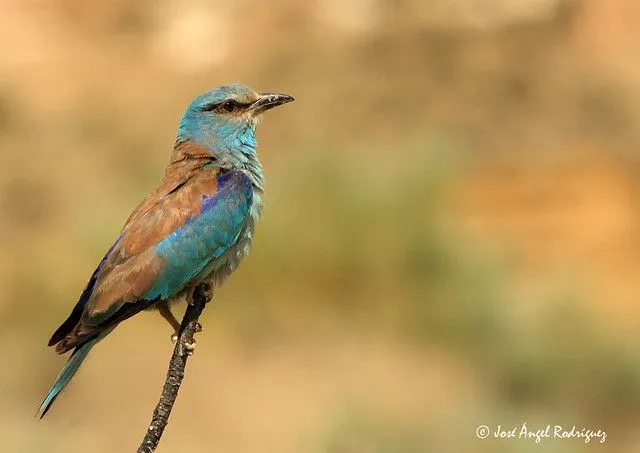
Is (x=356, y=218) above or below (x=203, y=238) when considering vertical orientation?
above

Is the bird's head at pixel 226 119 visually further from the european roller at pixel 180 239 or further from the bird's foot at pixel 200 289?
the bird's foot at pixel 200 289

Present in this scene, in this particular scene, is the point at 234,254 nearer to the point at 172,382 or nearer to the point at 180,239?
the point at 180,239

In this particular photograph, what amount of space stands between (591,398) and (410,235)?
305 centimetres

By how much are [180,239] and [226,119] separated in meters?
0.82

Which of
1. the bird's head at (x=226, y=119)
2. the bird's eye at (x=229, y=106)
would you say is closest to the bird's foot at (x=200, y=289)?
the bird's head at (x=226, y=119)

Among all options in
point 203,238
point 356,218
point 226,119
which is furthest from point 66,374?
point 356,218

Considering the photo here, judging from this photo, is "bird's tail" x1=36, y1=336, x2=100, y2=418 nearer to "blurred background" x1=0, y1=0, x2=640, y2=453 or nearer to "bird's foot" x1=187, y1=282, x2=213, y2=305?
"bird's foot" x1=187, y1=282, x2=213, y2=305

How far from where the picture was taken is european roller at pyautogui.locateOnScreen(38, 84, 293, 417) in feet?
14.9

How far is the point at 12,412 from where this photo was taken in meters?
9.53

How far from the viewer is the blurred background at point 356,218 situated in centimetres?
968

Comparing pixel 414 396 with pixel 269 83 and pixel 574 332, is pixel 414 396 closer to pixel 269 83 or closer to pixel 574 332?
pixel 574 332

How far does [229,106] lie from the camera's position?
541 cm

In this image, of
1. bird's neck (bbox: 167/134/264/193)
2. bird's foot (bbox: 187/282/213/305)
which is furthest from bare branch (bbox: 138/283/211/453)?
bird's neck (bbox: 167/134/264/193)

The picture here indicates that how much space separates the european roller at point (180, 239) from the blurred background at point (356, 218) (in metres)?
4.16
